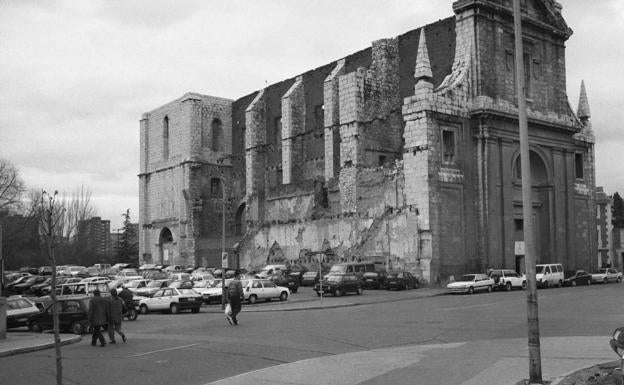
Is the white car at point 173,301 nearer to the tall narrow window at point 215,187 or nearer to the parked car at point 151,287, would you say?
the parked car at point 151,287

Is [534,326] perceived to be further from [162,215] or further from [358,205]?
[162,215]

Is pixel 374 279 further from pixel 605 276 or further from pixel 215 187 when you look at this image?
pixel 215 187

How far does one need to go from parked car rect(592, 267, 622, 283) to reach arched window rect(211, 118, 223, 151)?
3815 centimetres

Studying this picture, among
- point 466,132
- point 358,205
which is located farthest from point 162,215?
point 466,132

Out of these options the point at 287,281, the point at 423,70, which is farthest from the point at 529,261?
the point at 423,70

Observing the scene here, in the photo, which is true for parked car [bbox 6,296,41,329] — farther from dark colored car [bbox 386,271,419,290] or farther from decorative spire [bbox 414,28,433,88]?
decorative spire [bbox 414,28,433,88]

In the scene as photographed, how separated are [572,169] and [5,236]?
4668cm

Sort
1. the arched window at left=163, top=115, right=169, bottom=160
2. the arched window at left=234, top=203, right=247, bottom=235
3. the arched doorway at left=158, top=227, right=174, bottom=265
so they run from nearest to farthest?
the arched window at left=234, top=203, right=247, bottom=235, the arched doorway at left=158, top=227, right=174, bottom=265, the arched window at left=163, top=115, right=169, bottom=160

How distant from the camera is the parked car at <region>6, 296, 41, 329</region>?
988 inches

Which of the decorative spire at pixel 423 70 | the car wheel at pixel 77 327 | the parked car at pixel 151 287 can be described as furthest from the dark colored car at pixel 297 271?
the car wheel at pixel 77 327

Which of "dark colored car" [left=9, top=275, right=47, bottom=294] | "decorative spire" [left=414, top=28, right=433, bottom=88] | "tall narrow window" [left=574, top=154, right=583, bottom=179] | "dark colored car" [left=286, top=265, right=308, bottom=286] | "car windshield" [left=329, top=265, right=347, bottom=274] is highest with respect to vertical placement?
"decorative spire" [left=414, top=28, right=433, bottom=88]

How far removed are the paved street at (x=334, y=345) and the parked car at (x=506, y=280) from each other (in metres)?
12.6

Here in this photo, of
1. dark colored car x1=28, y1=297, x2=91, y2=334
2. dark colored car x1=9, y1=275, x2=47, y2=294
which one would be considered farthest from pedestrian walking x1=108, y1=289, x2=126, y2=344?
dark colored car x1=9, y1=275, x2=47, y2=294

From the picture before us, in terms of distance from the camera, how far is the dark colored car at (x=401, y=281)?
133 feet
